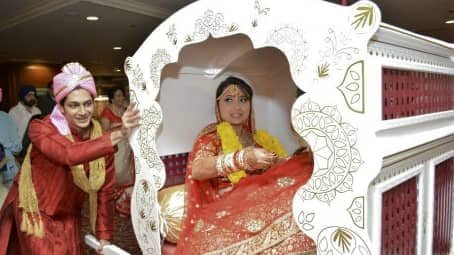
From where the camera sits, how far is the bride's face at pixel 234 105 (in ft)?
5.09

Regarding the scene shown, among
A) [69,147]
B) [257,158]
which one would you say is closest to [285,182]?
[257,158]

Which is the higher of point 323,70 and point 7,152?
point 323,70

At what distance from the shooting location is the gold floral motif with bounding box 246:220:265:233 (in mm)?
1140

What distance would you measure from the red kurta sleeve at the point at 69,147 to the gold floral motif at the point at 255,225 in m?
0.54

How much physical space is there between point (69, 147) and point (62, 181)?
255mm

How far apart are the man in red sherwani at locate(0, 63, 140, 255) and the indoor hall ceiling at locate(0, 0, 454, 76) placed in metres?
2.82

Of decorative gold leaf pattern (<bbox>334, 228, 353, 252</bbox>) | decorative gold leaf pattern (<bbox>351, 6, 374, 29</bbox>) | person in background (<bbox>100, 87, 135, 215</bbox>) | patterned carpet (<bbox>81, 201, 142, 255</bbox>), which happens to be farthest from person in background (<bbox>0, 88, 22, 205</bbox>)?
decorative gold leaf pattern (<bbox>351, 6, 374, 29</bbox>)

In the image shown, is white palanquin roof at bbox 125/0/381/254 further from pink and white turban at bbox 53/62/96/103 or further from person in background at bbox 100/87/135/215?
person in background at bbox 100/87/135/215

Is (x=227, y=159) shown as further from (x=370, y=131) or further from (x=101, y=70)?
(x=101, y=70)

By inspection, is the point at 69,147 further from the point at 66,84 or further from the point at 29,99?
the point at 29,99

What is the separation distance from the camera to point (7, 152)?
9.47 ft

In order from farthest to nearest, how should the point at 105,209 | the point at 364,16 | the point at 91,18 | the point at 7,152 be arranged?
the point at 91,18 → the point at 7,152 → the point at 105,209 → the point at 364,16

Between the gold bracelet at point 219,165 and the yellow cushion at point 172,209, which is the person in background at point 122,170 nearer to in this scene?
the yellow cushion at point 172,209

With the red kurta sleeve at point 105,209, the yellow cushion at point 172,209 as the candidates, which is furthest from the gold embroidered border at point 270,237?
the red kurta sleeve at point 105,209
